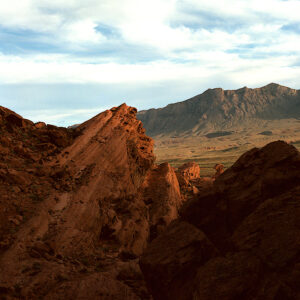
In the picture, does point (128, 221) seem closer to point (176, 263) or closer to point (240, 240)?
Answer: point (176, 263)

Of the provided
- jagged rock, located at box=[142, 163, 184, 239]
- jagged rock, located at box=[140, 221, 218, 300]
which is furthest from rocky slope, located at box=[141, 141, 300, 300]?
jagged rock, located at box=[142, 163, 184, 239]

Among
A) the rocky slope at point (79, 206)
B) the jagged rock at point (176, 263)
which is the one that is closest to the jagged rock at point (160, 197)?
the rocky slope at point (79, 206)

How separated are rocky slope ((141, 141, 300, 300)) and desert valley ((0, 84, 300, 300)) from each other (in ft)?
0.09

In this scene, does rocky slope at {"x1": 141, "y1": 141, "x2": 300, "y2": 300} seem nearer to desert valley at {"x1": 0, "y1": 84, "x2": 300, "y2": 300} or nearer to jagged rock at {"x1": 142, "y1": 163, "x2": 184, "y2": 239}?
desert valley at {"x1": 0, "y1": 84, "x2": 300, "y2": 300}

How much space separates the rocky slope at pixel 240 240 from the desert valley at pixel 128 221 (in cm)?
3

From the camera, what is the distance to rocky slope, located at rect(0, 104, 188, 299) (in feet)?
33.1

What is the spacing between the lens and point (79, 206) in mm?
13812

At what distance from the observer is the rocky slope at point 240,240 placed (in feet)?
20.8

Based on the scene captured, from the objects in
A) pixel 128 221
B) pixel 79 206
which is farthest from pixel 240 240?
pixel 128 221

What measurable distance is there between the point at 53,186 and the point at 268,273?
1075cm

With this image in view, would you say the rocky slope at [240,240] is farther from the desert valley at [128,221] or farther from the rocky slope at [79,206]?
the rocky slope at [79,206]

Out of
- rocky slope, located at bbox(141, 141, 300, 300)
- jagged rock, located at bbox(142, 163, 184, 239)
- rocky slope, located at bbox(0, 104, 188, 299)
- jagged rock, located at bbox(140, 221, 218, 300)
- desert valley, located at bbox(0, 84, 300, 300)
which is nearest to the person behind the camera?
rocky slope, located at bbox(141, 141, 300, 300)

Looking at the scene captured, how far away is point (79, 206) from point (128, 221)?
9.28 feet

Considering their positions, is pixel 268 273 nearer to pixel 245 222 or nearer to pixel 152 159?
pixel 245 222
